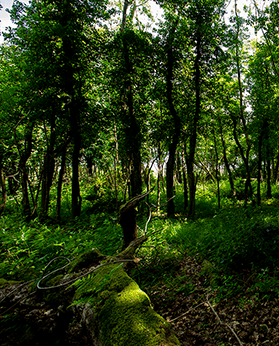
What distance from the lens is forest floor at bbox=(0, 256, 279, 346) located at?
2.50 meters

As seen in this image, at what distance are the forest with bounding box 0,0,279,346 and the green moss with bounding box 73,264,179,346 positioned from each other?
14 centimetres

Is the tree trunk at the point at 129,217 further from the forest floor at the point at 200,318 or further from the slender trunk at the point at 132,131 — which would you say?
the slender trunk at the point at 132,131

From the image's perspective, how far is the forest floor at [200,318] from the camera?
8.19 feet

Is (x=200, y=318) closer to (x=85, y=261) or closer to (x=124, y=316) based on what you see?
(x=124, y=316)

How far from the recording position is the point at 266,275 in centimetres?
317

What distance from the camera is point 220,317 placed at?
288 cm

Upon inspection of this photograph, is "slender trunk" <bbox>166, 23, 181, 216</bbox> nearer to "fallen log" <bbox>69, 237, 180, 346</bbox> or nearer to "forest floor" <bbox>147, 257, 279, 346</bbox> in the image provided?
"forest floor" <bbox>147, 257, 279, 346</bbox>

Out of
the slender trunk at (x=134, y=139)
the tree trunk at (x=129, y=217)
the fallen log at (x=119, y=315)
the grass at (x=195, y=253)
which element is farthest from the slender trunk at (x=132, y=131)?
the fallen log at (x=119, y=315)

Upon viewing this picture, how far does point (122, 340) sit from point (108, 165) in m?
9.44

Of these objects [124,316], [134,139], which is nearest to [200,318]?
[124,316]

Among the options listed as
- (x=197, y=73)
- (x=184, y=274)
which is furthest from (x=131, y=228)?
(x=197, y=73)

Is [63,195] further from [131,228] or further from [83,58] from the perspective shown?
[131,228]

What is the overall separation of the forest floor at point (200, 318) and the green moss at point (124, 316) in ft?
1.75

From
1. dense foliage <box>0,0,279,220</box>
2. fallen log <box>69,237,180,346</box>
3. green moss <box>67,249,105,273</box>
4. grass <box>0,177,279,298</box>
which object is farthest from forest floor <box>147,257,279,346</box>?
dense foliage <box>0,0,279,220</box>
